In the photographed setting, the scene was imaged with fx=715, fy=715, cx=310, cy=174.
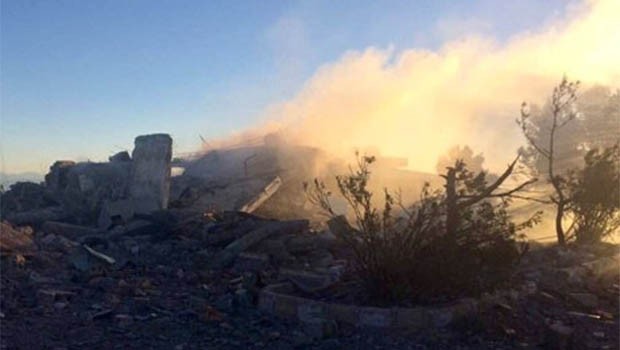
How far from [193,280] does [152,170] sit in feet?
22.1

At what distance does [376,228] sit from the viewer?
7.84 meters

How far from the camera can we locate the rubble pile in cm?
661

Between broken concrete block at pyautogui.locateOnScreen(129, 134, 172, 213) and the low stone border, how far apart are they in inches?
326

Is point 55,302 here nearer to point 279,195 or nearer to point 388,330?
point 388,330

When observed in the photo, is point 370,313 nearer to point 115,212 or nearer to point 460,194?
point 460,194

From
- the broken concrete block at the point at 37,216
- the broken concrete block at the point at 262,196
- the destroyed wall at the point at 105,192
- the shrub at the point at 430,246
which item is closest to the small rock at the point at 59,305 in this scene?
the shrub at the point at 430,246

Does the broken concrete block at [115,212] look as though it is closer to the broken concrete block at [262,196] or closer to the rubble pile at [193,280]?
the rubble pile at [193,280]

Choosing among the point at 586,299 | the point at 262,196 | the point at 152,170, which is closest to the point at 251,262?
the point at 586,299

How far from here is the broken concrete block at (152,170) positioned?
15.3m

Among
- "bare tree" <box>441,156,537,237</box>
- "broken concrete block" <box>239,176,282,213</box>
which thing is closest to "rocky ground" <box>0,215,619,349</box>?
"bare tree" <box>441,156,537,237</box>

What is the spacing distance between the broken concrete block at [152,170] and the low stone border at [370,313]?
8.28 meters

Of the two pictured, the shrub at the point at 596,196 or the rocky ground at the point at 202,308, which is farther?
the shrub at the point at 596,196

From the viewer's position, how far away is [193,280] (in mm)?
9266

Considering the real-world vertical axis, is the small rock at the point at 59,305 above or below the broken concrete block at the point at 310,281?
below
